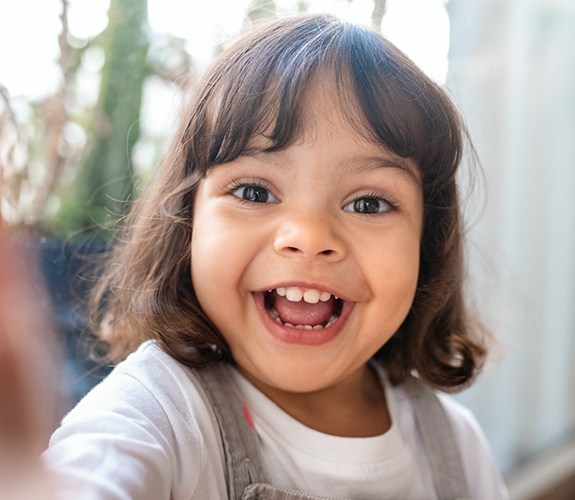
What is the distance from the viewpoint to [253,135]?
89 cm

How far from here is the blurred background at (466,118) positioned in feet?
3.51

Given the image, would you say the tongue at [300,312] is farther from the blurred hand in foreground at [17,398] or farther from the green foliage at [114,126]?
the blurred hand in foreground at [17,398]

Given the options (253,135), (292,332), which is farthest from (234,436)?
(253,135)

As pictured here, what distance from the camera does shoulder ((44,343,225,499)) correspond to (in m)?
0.66

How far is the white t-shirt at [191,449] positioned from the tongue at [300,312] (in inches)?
4.3

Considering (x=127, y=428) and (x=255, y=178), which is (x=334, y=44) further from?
(x=127, y=428)

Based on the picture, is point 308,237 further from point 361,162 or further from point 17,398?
point 17,398

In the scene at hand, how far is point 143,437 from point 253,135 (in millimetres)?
367

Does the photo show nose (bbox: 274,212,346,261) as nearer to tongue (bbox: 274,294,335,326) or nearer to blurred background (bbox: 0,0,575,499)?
tongue (bbox: 274,294,335,326)

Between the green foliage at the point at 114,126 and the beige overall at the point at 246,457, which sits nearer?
the beige overall at the point at 246,457

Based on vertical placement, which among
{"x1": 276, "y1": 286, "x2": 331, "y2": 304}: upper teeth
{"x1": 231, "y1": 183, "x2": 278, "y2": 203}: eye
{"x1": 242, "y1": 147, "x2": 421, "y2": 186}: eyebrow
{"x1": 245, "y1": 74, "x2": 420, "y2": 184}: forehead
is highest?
{"x1": 245, "y1": 74, "x2": 420, "y2": 184}: forehead

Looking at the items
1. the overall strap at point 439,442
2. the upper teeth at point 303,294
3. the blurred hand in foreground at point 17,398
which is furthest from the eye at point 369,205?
the blurred hand in foreground at point 17,398

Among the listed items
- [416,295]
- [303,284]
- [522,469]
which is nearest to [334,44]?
[303,284]

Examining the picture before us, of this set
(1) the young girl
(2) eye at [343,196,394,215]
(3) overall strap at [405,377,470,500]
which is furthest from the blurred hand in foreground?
(3) overall strap at [405,377,470,500]
